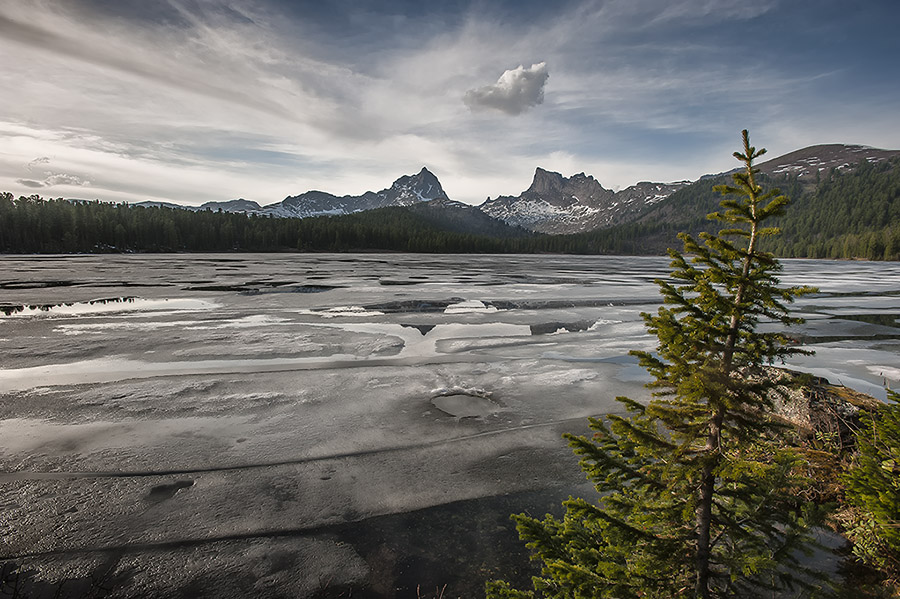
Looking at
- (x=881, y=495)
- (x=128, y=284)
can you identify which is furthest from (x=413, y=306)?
(x=128, y=284)

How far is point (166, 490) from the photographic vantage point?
6.80 meters

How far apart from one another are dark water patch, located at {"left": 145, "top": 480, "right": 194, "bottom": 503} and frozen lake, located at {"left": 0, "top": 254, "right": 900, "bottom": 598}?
0.05 metres

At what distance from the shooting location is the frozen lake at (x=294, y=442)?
542 centimetres

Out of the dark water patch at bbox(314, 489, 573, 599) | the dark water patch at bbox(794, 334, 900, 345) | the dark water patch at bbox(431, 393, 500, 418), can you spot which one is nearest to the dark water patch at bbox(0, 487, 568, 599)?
the dark water patch at bbox(314, 489, 573, 599)

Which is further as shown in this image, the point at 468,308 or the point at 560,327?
the point at 468,308

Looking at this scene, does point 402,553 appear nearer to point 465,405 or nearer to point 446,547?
point 446,547

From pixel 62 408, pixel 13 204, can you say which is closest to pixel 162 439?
pixel 62 408

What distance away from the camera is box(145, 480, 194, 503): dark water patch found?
21.6 feet

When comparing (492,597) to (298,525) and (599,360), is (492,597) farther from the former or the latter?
(599,360)

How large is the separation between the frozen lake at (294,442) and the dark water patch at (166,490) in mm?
50

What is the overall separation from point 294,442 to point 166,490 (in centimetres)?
225

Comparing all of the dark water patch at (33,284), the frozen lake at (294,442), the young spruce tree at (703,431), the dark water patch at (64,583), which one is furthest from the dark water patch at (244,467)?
the dark water patch at (33,284)

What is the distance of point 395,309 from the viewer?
24.0m

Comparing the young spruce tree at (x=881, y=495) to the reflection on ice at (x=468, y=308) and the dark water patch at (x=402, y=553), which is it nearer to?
the dark water patch at (x=402, y=553)
